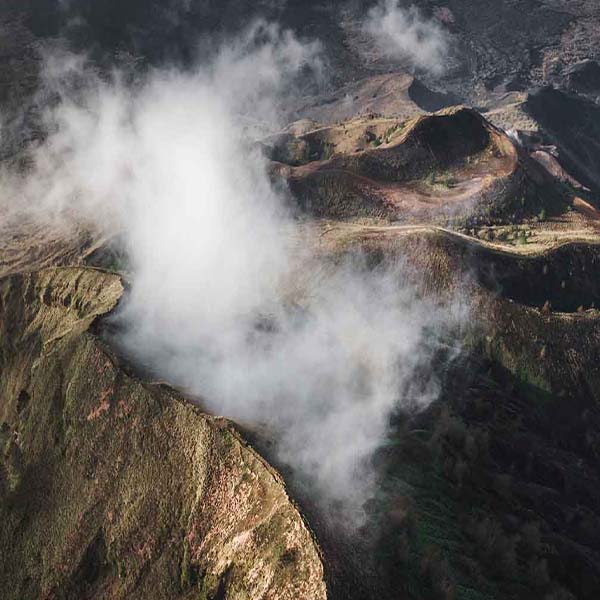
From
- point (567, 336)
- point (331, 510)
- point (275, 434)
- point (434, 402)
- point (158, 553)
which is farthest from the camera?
point (567, 336)

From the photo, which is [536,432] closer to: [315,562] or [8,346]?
[315,562]

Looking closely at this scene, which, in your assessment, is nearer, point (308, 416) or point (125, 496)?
point (125, 496)

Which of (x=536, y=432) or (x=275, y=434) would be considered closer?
(x=275, y=434)

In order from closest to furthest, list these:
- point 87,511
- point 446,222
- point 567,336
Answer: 1. point 87,511
2. point 567,336
3. point 446,222

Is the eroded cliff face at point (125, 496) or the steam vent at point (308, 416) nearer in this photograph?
the eroded cliff face at point (125, 496)

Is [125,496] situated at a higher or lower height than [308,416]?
lower

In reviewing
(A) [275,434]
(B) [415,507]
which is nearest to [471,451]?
(B) [415,507]

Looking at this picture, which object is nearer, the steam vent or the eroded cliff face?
the eroded cliff face

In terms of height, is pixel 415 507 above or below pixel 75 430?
above
